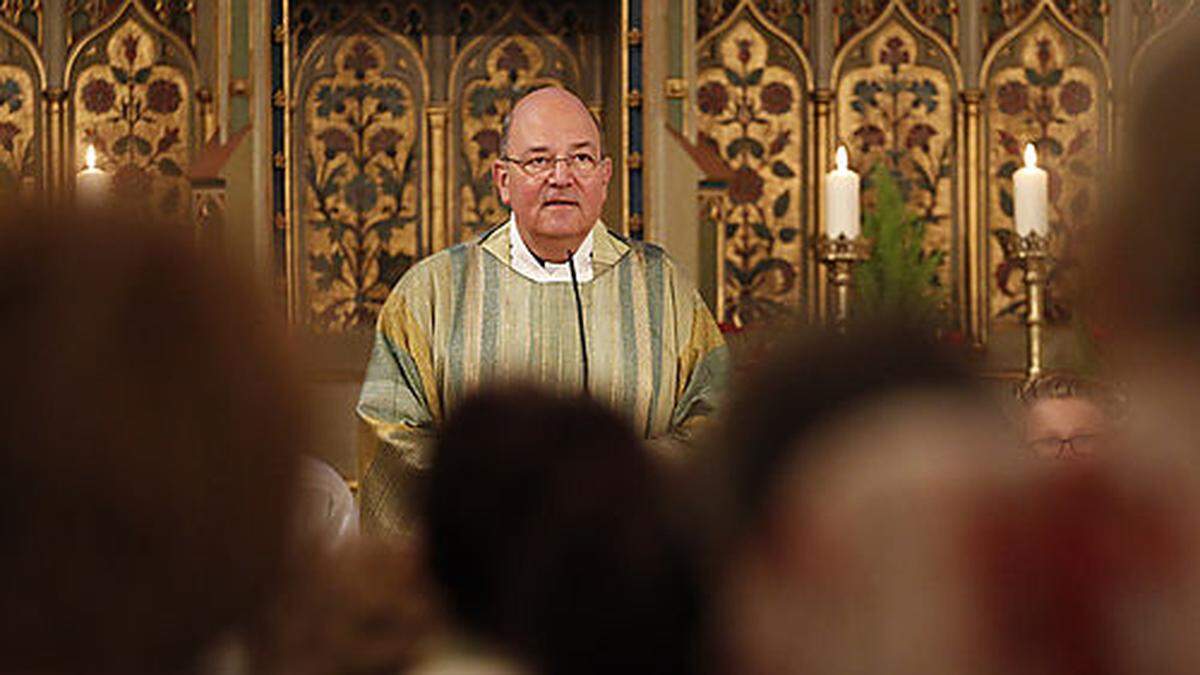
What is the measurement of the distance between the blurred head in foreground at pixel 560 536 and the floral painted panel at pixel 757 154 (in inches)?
222

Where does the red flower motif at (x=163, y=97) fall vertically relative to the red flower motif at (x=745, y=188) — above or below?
above

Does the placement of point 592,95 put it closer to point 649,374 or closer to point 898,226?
point 898,226

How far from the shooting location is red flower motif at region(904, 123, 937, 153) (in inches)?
269

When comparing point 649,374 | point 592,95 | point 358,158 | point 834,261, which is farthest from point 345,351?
point 649,374

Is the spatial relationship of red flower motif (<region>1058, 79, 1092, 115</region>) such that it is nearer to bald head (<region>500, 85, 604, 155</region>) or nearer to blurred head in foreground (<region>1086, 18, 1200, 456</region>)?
bald head (<region>500, 85, 604, 155</region>)

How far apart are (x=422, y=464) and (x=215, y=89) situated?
110 inches

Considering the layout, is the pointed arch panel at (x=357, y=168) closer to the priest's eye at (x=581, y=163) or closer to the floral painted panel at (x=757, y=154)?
the floral painted panel at (x=757, y=154)

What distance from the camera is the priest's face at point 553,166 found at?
13.4 ft

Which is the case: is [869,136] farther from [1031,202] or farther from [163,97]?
[163,97]

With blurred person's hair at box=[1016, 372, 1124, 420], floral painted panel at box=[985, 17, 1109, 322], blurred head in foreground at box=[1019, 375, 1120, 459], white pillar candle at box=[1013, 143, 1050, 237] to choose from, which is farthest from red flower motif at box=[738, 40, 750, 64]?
blurred head in foreground at box=[1019, 375, 1120, 459]

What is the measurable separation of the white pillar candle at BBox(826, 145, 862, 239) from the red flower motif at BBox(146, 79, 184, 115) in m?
2.34

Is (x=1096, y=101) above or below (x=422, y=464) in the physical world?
above

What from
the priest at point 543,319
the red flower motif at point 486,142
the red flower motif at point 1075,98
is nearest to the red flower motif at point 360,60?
the red flower motif at point 486,142

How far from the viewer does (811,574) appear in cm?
97
